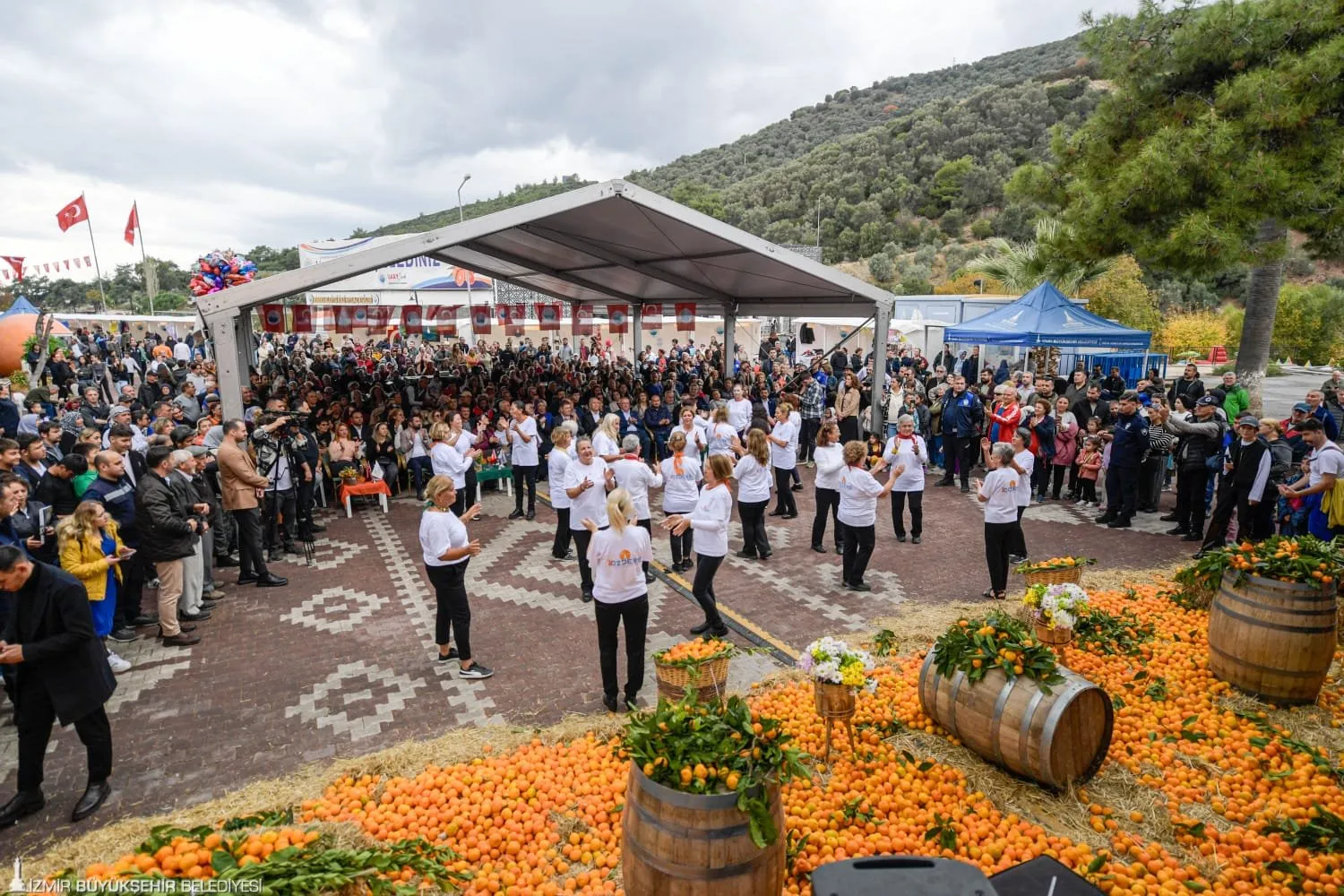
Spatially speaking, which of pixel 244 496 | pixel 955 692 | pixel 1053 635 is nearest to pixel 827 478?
pixel 1053 635

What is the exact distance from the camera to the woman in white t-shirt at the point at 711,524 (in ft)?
21.3

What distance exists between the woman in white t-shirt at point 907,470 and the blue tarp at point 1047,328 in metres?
7.32

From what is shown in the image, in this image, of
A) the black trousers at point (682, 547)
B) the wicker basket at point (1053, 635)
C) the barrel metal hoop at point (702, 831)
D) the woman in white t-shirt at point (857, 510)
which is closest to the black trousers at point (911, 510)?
the woman in white t-shirt at point (857, 510)

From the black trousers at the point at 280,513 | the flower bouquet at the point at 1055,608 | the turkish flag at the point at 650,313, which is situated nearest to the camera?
the flower bouquet at the point at 1055,608

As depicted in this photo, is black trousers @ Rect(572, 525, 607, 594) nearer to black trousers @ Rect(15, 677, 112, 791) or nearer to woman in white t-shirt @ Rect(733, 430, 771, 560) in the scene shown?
woman in white t-shirt @ Rect(733, 430, 771, 560)

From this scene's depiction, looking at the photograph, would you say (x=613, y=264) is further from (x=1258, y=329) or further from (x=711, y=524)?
(x=1258, y=329)

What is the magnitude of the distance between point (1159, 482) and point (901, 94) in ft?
457

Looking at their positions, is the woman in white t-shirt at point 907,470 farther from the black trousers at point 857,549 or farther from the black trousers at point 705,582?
the black trousers at point 705,582

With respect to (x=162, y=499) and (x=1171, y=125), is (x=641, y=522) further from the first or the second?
(x=1171, y=125)

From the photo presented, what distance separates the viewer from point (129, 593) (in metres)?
7.31

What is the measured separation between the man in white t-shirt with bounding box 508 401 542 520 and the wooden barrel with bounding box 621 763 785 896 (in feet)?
26.8

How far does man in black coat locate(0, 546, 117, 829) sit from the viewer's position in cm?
433

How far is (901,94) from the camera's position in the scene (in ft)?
424

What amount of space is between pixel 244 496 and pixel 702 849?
7504 millimetres
